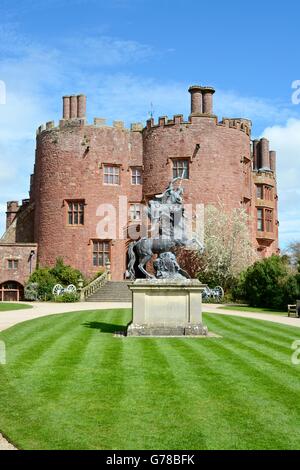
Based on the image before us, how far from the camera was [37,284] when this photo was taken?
116 feet

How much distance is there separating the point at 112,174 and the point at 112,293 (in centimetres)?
1064

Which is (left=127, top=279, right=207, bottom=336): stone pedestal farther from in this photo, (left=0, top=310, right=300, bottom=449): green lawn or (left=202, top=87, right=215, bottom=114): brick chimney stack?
(left=202, top=87, right=215, bottom=114): brick chimney stack

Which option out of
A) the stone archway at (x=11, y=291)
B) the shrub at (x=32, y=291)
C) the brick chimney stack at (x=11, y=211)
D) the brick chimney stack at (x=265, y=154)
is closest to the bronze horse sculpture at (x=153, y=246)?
the shrub at (x=32, y=291)

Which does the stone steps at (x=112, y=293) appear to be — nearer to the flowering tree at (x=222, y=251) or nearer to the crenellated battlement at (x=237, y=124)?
the flowering tree at (x=222, y=251)

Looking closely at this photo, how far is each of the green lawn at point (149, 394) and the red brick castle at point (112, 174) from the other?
2667 cm

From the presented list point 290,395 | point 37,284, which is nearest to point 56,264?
point 37,284

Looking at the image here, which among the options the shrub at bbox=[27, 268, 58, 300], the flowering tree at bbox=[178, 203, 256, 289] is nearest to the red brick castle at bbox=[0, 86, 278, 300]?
the flowering tree at bbox=[178, 203, 256, 289]

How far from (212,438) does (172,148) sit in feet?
112

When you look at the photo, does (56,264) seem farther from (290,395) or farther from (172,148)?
(290,395)

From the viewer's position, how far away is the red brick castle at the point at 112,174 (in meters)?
38.4

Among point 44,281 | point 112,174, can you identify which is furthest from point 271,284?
point 112,174

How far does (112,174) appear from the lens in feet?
131

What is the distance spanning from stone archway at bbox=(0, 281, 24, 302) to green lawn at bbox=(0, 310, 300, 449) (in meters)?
27.4

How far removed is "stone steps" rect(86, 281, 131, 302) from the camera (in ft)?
104
